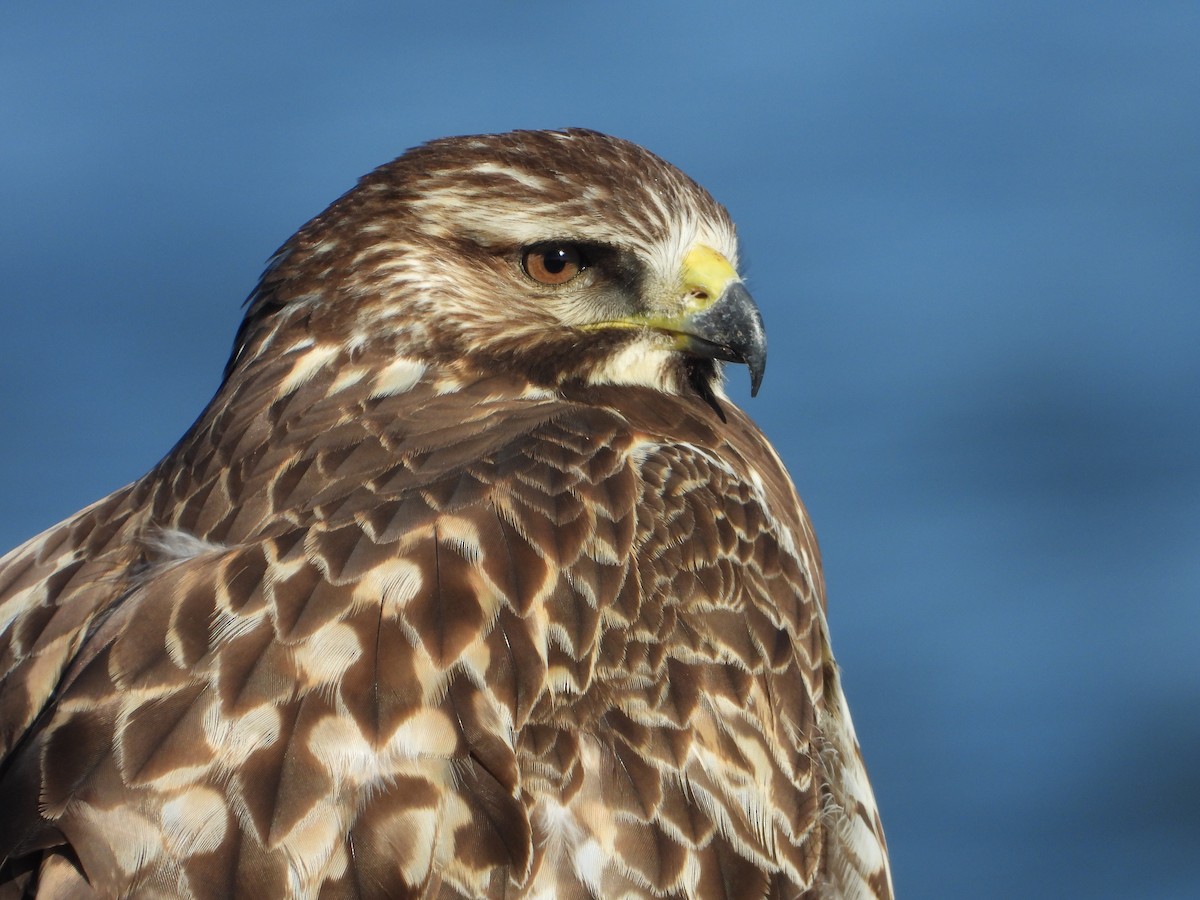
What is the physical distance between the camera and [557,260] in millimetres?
4059

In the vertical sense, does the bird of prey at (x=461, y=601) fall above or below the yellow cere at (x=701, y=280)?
below

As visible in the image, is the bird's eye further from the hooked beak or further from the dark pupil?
the hooked beak

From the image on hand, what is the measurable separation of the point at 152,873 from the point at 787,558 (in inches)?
60.9

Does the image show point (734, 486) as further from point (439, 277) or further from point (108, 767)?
point (108, 767)

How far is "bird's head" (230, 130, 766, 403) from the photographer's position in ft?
13.2

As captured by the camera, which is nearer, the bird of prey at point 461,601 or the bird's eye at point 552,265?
the bird of prey at point 461,601

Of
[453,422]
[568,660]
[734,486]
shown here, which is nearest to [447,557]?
[568,660]

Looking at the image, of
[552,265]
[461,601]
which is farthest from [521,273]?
[461,601]

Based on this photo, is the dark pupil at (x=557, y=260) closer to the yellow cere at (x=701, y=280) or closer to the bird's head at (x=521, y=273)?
the bird's head at (x=521, y=273)

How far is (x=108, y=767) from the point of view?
3.00 metres

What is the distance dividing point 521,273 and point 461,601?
103cm

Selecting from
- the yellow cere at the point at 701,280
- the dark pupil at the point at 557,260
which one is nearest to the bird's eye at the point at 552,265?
the dark pupil at the point at 557,260

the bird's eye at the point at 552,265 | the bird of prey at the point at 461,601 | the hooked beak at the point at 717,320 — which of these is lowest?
the bird of prey at the point at 461,601

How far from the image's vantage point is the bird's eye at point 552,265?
4.06 metres
